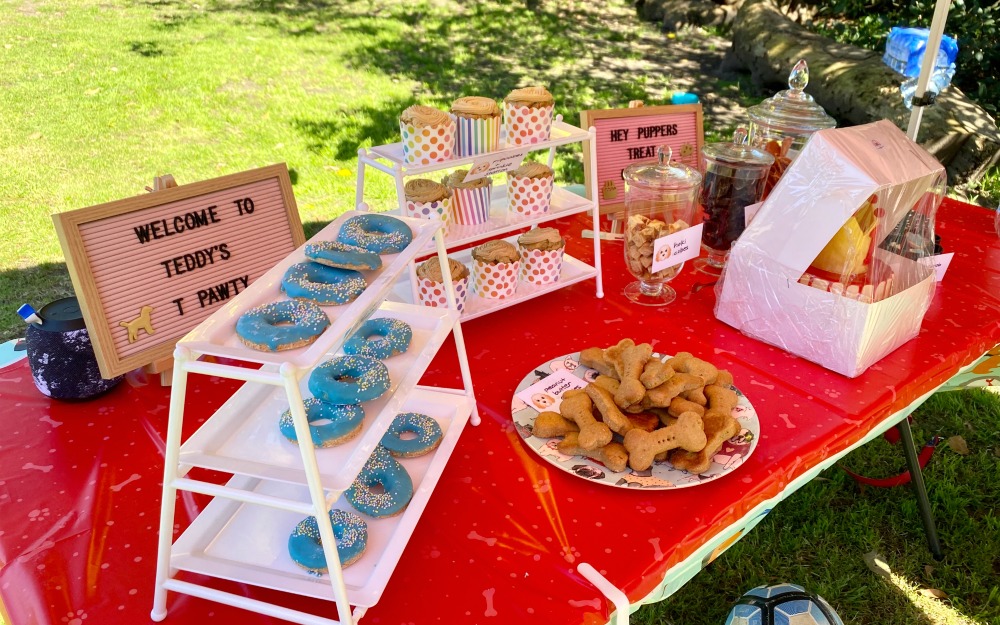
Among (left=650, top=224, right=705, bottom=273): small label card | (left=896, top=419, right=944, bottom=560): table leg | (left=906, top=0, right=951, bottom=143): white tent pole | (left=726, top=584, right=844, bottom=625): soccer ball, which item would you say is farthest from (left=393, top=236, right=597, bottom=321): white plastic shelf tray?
(left=896, top=419, right=944, bottom=560): table leg

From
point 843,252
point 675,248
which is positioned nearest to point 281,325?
point 675,248

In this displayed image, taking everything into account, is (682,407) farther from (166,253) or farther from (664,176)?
(166,253)

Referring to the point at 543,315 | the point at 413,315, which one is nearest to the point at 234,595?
the point at 413,315

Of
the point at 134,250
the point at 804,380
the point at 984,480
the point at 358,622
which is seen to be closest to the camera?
the point at 358,622

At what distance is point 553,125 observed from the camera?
1923 mm

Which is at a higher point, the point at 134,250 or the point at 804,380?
the point at 134,250

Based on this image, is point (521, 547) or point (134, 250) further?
point (134, 250)

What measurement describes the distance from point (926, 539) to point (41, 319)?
8.62 feet

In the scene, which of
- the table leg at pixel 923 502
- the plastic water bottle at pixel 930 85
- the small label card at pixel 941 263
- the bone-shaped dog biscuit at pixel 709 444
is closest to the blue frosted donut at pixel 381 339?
the bone-shaped dog biscuit at pixel 709 444

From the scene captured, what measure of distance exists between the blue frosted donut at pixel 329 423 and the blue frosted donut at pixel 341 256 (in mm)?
227

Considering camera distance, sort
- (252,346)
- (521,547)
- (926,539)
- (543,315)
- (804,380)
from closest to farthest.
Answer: (252,346) < (521,547) < (804,380) < (543,315) < (926,539)

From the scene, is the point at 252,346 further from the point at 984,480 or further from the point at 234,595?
the point at 984,480

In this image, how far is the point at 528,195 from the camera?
6.12 feet

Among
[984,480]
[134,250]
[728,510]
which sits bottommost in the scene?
[984,480]
